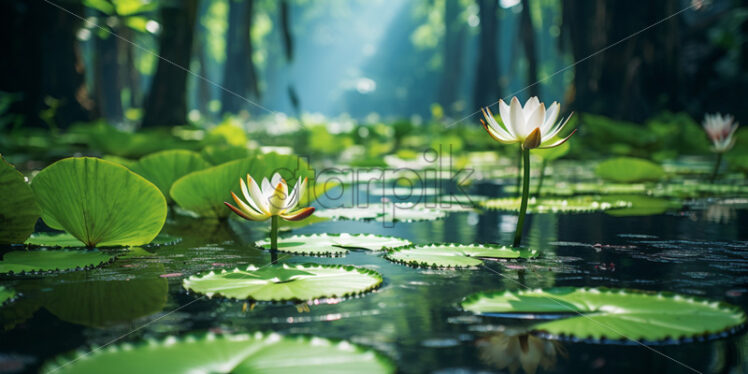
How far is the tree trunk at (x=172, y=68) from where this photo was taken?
27.0 ft

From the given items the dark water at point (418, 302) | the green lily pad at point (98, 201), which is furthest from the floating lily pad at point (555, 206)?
the green lily pad at point (98, 201)

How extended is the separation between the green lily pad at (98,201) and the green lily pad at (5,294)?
0.52m

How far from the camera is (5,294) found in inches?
59.8

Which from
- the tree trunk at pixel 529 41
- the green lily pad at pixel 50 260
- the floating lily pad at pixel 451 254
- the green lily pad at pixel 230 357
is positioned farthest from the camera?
the tree trunk at pixel 529 41

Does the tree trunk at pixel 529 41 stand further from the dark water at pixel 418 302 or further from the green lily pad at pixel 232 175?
the green lily pad at pixel 232 175

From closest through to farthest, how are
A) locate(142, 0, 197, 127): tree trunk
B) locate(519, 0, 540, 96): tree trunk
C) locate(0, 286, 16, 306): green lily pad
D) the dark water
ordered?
the dark water < locate(0, 286, 16, 306): green lily pad < locate(142, 0, 197, 127): tree trunk < locate(519, 0, 540, 96): tree trunk

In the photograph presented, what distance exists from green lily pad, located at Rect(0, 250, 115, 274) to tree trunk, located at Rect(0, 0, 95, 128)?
6.34 m

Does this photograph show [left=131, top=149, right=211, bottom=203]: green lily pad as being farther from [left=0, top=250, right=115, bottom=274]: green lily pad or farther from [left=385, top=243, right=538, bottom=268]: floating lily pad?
[left=385, top=243, right=538, bottom=268]: floating lily pad

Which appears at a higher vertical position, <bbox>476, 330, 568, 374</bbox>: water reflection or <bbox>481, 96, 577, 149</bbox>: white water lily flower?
<bbox>481, 96, 577, 149</bbox>: white water lily flower

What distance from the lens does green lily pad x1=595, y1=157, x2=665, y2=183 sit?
14.7 ft

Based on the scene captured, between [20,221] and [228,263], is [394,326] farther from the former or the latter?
[20,221]

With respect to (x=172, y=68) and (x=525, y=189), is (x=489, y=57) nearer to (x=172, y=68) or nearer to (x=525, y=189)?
(x=172, y=68)

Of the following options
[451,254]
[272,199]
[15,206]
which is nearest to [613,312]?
[451,254]

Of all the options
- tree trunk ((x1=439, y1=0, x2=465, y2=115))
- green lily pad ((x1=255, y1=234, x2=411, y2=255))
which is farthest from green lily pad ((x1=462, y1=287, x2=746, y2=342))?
tree trunk ((x1=439, y1=0, x2=465, y2=115))
